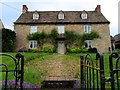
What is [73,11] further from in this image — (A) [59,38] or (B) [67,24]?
(A) [59,38]

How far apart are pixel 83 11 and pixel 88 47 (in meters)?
5.68

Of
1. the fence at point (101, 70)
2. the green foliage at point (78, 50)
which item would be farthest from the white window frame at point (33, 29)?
the fence at point (101, 70)

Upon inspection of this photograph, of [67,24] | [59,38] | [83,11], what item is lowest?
[59,38]

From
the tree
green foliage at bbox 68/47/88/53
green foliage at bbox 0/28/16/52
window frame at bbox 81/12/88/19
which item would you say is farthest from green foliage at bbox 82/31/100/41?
green foliage at bbox 0/28/16/52

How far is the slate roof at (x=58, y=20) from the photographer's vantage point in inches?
1177

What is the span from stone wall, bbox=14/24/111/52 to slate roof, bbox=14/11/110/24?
59 centimetres

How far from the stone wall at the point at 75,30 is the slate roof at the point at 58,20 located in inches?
23.0

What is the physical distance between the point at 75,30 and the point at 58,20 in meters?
2.91

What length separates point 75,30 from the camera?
2975cm

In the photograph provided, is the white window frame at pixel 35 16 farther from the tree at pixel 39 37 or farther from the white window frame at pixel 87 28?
the white window frame at pixel 87 28

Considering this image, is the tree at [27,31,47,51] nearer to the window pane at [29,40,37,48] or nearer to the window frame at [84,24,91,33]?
the window pane at [29,40,37,48]

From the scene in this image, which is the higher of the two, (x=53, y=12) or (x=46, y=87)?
(x=53, y=12)

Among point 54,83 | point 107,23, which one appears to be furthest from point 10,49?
point 54,83

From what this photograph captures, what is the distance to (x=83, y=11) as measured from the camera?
31.0 m
